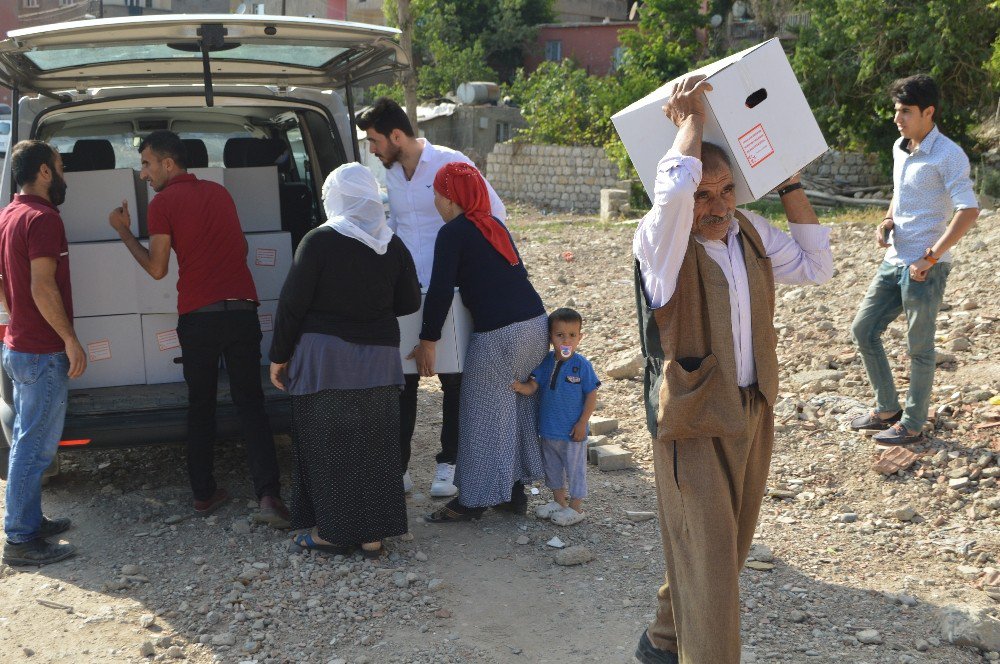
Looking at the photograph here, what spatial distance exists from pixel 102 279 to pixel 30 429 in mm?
878

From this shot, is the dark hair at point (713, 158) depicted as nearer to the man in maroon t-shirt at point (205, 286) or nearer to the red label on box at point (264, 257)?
the man in maroon t-shirt at point (205, 286)

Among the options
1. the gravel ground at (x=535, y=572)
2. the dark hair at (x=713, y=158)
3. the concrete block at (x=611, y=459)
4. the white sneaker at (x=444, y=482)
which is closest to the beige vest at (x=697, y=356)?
the dark hair at (x=713, y=158)

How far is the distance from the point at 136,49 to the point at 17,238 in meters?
1.03

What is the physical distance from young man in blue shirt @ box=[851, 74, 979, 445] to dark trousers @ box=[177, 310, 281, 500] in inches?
129

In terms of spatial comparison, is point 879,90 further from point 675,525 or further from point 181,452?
point 675,525

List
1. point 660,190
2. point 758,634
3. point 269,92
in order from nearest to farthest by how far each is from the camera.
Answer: point 660,190 < point 758,634 < point 269,92

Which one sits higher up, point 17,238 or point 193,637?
point 17,238

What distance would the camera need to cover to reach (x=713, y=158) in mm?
2918

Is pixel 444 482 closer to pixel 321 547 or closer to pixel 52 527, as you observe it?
pixel 321 547

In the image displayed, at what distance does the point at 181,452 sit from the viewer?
5.78 m

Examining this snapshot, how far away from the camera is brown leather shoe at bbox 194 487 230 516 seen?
4805 mm

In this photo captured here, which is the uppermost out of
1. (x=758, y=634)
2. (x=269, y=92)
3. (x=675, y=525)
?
(x=269, y=92)

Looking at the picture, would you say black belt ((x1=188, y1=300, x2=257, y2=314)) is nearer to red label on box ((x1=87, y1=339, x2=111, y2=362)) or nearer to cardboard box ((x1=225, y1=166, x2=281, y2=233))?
red label on box ((x1=87, y1=339, x2=111, y2=362))

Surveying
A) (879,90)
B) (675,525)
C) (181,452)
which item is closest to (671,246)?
(675,525)
